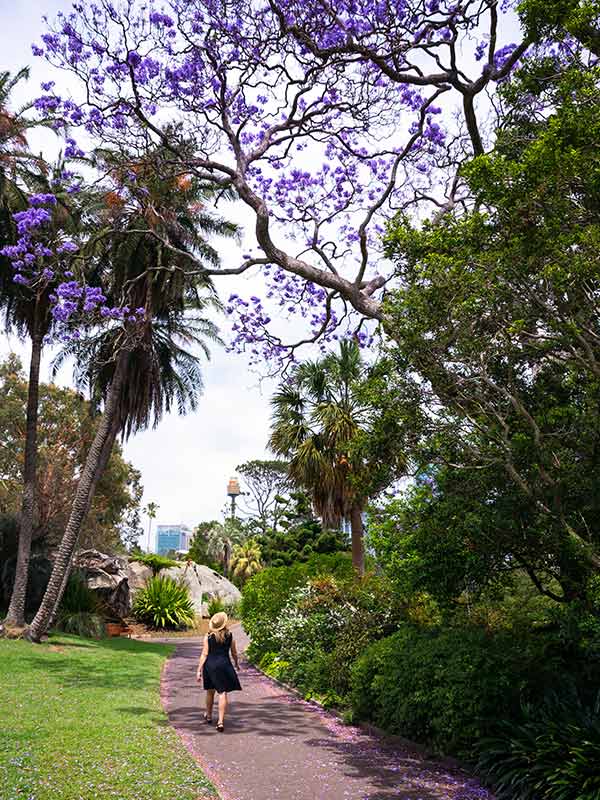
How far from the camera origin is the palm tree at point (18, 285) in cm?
1902

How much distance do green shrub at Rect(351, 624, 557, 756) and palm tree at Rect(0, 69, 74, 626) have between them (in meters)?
13.9

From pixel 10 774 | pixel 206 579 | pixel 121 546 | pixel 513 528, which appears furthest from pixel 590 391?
pixel 121 546

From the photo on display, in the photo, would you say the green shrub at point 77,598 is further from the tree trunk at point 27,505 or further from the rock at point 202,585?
the rock at point 202,585

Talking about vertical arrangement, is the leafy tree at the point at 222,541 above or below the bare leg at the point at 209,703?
above

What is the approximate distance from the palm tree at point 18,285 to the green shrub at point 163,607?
323 inches

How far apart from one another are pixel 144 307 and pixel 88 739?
14202 millimetres

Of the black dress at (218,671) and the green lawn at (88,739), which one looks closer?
the green lawn at (88,739)

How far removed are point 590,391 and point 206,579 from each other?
33.6 meters

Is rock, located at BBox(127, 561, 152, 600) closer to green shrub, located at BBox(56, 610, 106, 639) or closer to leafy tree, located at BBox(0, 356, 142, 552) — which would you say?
leafy tree, located at BBox(0, 356, 142, 552)

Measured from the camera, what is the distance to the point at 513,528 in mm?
6484

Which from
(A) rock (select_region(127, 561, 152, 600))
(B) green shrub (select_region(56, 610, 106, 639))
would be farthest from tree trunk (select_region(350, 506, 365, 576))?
(A) rock (select_region(127, 561, 152, 600))

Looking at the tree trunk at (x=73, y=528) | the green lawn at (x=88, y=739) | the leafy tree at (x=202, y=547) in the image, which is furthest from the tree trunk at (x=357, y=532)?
the leafy tree at (x=202, y=547)

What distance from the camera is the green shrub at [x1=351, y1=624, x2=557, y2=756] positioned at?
21.7 ft

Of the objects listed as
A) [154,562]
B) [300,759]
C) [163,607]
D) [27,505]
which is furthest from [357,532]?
[154,562]
